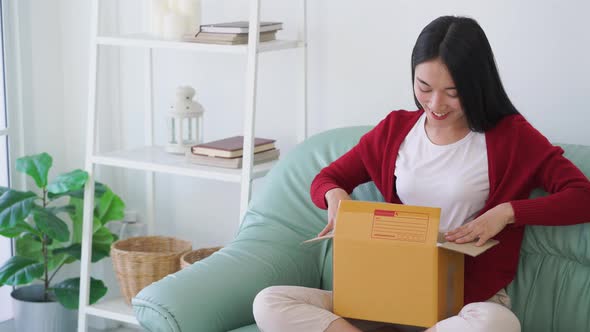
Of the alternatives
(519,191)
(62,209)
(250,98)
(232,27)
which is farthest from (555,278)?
(62,209)

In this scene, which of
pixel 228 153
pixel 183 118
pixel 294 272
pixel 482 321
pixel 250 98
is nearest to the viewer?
pixel 482 321

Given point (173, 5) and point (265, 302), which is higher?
point (173, 5)

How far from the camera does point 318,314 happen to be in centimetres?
197

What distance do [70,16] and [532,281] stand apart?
1.92 m

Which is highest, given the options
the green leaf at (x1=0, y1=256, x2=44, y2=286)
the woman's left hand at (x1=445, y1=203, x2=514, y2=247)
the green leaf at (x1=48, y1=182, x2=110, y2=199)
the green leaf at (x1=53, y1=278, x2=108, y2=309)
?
the woman's left hand at (x1=445, y1=203, x2=514, y2=247)

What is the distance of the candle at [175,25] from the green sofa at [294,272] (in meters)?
0.60

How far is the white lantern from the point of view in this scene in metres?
2.86

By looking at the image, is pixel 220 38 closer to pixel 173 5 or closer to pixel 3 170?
pixel 173 5

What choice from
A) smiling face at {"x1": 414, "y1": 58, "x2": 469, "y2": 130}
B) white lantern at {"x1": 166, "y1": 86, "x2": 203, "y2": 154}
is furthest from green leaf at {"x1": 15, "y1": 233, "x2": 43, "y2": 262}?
smiling face at {"x1": 414, "y1": 58, "x2": 469, "y2": 130}

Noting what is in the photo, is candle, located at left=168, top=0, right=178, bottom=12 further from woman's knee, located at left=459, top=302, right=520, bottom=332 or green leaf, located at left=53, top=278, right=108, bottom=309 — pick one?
woman's knee, located at left=459, top=302, right=520, bottom=332

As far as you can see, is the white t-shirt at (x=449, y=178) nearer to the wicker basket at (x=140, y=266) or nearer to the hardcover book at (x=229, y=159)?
the hardcover book at (x=229, y=159)

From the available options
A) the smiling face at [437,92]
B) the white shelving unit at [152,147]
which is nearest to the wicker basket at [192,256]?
the white shelving unit at [152,147]

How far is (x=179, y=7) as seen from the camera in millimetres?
2754

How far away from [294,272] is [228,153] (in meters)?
0.50
